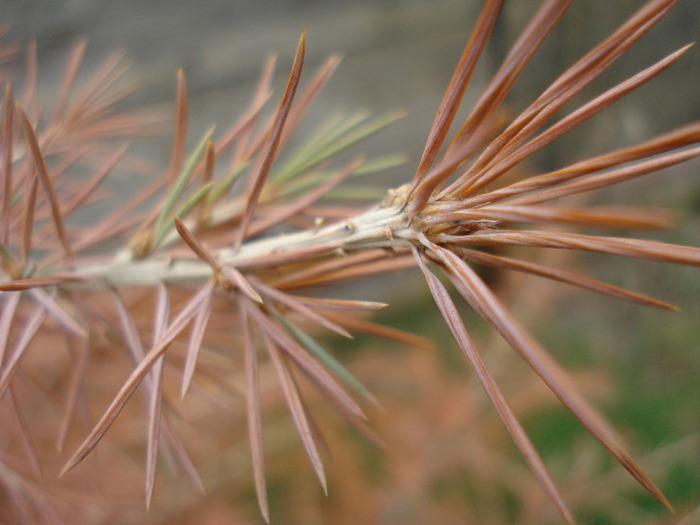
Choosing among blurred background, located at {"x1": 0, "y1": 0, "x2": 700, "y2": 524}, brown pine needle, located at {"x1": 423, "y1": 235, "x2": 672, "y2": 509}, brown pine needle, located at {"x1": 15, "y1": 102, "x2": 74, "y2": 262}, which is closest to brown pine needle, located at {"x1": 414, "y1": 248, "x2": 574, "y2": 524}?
brown pine needle, located at {"x1": 423, "y1": 235, "x2": 672, "y2": 509}

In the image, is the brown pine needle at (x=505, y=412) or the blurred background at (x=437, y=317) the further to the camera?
the blurred background at (x=437, y=317)

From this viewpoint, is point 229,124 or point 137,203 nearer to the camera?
point 137,203

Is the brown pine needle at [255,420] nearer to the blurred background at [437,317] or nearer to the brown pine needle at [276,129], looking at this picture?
the brown pine needle at [276,129]

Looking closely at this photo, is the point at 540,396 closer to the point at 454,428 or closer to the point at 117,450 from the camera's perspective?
the point at 454,428

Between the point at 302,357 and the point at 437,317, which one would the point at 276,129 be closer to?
the point at 302,357

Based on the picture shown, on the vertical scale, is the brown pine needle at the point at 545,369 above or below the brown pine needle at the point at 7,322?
below

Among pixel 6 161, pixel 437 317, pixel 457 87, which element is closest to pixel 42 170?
pixel 6 161

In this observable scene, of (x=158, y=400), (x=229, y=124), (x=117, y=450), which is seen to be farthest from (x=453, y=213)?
(x=229, y=124)

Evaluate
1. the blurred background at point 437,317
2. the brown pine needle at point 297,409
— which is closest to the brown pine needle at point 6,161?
the brown pine needle at point 297,409
